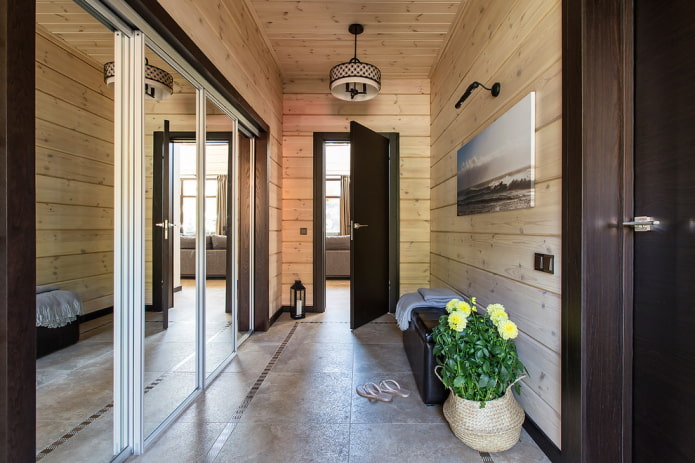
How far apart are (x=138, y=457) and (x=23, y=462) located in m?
0.72

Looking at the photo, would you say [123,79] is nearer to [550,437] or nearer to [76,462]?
[76,462]

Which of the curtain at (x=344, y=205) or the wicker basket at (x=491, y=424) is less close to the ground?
the curtain at (x=344, y=205)

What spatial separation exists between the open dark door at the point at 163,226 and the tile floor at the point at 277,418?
0.31 meters

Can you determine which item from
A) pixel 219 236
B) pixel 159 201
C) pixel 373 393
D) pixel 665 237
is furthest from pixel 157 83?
pixel 665 237

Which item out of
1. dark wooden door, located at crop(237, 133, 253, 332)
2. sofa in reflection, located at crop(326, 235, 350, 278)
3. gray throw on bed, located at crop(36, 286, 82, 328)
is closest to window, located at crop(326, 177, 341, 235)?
sofa in reflection, located at crop(326, 235, 350, 278)

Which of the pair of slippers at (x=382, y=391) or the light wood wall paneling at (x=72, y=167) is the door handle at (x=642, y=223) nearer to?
the pair of slippers at (x=382, y=391)

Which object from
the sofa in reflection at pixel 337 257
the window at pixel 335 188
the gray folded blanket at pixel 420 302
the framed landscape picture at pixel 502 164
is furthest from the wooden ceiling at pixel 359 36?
the window at pixel 335 188

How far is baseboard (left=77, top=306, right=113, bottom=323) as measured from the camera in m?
1.33

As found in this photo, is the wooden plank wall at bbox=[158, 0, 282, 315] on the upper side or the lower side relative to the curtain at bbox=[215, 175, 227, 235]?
upper

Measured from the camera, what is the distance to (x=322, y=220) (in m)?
4.13

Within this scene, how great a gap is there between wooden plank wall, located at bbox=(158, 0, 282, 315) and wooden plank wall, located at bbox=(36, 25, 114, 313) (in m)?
0.62

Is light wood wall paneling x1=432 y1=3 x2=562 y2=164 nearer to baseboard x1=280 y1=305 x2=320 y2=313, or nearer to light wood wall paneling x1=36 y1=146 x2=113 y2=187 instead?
light wood wall paneling x1=36 y1=146 x2=113 y2=187

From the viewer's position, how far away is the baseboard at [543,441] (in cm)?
149

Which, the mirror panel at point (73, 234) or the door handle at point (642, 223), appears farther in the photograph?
the door handle at point (642, 223)
